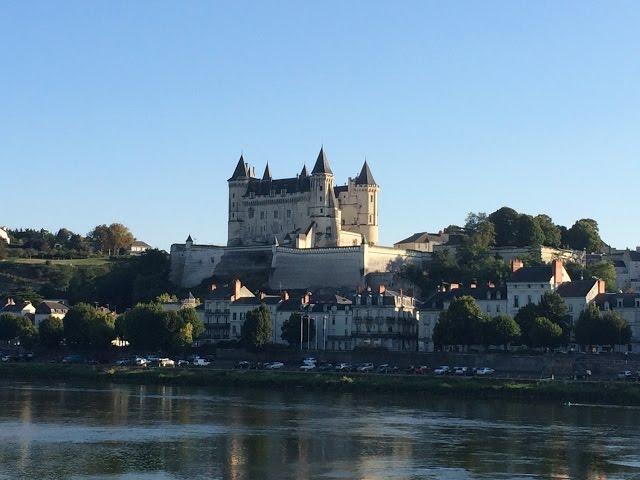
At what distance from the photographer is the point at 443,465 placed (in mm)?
37438

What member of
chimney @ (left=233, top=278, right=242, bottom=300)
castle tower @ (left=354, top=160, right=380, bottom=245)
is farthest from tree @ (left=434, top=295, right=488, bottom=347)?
castle tower @ (left=354, top=160, right=380, bottom=245)

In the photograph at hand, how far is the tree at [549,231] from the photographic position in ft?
342

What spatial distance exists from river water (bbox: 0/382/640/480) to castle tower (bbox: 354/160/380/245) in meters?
51.7

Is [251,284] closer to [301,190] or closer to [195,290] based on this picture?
[195,290]

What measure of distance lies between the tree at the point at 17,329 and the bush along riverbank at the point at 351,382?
603cm

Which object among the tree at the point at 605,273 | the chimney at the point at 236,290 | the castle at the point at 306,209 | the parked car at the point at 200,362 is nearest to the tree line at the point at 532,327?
the parked car at the point at 200,362

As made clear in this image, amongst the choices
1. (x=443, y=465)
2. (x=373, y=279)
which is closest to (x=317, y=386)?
(x=443, y=465)

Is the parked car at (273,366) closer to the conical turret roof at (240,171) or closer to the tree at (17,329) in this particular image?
the tree at (17,329)

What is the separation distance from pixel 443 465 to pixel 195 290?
66.8 m

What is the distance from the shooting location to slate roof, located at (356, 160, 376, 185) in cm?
11100

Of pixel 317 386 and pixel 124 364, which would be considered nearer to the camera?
pixel 317 386

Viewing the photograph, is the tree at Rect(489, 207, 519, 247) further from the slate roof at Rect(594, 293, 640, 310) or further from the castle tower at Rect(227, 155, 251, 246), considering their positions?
the slate roof at Rect(594, 293, 640, 310)

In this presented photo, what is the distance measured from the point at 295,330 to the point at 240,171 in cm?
4141

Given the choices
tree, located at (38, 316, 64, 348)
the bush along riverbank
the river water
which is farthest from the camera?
tree, located at (38, 316, 64, 348)
